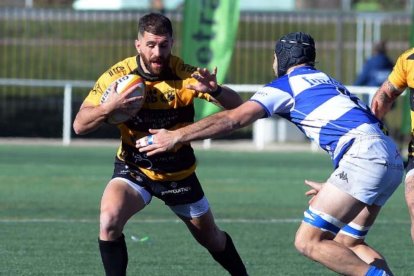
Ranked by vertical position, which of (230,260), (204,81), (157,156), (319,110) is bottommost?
(230,260)

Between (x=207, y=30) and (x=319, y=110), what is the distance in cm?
1138

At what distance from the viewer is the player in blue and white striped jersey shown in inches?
281

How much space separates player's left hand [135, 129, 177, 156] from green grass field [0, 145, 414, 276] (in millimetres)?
1891

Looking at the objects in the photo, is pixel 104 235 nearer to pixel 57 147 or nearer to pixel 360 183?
pixel 360 183

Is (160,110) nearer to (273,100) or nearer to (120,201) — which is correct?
(120,201)

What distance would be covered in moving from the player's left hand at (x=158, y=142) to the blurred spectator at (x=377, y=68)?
46.2 feet

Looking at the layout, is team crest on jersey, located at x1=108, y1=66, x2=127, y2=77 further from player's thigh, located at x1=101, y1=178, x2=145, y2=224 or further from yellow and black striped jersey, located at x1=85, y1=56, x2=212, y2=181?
player's thigh, located at x1=101, y1=178, x2=145, y2=224

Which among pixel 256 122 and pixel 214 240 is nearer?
pixel 214 240

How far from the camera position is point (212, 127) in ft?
23.5

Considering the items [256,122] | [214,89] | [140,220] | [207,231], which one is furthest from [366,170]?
[256,122]

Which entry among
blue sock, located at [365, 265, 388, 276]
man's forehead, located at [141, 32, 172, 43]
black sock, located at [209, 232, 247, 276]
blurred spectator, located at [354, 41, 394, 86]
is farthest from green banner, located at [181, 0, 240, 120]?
blue sock, located at [365, 265, 388, 276]

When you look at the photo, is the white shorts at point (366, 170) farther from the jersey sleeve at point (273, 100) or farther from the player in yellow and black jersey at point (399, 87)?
the player in yellow and black jersey at point (399, 87)

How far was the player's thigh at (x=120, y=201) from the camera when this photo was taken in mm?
7766

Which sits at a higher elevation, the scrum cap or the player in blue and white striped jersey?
the scrum cap
